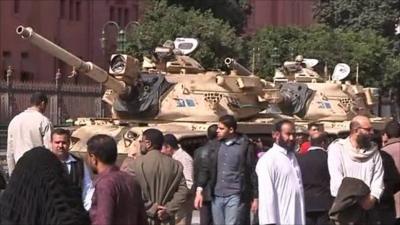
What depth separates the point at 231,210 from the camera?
11.5 meters

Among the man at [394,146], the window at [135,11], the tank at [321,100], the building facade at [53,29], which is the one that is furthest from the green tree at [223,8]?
the man at [394,146]

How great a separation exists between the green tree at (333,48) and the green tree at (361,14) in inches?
Answer: 51.9

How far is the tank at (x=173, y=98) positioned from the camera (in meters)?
16.8

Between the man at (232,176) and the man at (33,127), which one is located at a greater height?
the man at (33,127)

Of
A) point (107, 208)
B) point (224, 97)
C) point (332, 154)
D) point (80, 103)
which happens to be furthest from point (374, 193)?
point (80, 103)

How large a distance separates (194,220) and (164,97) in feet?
7.42

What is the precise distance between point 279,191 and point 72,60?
7514 millimetres

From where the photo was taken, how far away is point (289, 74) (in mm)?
25328

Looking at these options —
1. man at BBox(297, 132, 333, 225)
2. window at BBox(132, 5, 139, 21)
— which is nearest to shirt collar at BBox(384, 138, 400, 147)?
A: man at BBox(297, 132, 333, 225)

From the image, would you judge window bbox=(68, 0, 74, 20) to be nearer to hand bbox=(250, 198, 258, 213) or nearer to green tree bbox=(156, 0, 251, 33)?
green tree bbox=(156, 0, 251, 33)

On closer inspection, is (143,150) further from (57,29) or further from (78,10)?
(78,10)

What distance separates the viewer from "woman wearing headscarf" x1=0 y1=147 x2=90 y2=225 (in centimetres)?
644

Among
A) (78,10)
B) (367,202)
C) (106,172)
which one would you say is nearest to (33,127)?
(367,202)

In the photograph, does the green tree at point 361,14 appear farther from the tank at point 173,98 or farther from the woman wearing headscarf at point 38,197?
the woman wearing headscarf at point 38,197
